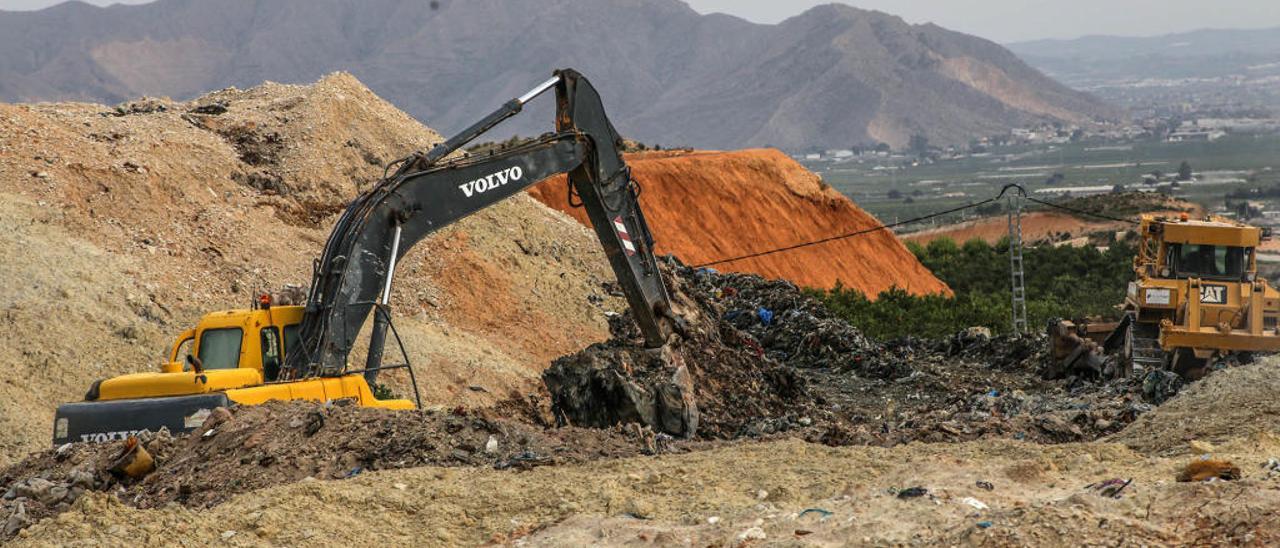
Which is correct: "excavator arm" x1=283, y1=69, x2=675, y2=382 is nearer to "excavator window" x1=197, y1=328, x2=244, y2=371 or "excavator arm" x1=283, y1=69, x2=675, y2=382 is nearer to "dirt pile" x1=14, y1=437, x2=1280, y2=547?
"excavator window" x1=197, y1=328, x2=244, y2=371

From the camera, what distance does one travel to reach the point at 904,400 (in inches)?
870

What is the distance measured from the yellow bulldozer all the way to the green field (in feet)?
186

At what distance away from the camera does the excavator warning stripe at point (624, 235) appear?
18516 millimetres

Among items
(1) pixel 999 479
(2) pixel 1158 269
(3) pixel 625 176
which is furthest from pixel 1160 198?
(1) pixel 999 479

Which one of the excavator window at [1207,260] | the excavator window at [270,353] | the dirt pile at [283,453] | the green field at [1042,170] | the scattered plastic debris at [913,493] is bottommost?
the green field at [1042,170]

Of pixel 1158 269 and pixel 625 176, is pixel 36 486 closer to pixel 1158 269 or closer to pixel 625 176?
pixel 625 176

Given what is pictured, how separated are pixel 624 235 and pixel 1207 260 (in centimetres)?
909

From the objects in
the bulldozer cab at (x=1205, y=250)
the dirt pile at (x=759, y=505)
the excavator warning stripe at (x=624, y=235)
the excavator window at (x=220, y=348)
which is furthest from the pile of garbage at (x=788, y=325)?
the dirt pile at (x=759, y=505)

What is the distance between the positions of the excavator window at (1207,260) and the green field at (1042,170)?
56716mm

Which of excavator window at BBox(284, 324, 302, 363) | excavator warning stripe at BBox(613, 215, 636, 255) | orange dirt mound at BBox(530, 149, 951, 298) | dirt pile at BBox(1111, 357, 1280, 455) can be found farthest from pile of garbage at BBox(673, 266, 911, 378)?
orange dirt mound at BBox(530, 149, 951, 298)

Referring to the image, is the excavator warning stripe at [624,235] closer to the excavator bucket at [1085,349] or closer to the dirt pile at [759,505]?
the dirt pile at [759,505]

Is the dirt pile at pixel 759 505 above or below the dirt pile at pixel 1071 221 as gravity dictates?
above

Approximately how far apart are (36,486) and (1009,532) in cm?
810

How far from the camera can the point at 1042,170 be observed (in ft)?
511
